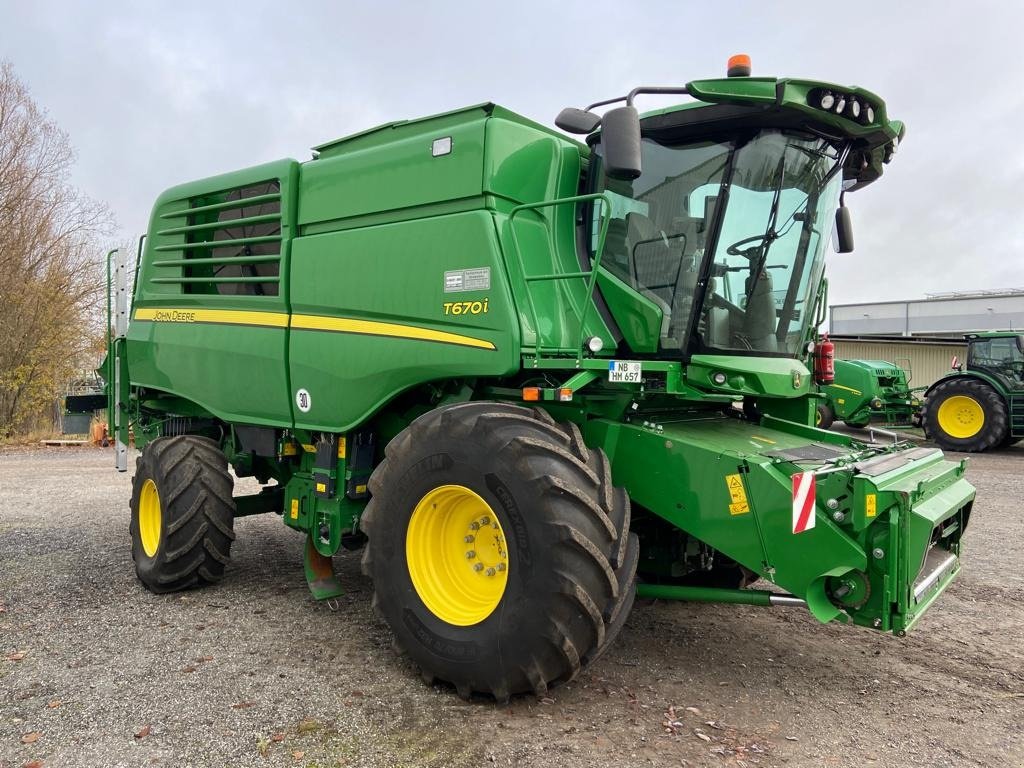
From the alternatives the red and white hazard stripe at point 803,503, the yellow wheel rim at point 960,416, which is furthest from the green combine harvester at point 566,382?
the yellow wheel rim at point 960,416

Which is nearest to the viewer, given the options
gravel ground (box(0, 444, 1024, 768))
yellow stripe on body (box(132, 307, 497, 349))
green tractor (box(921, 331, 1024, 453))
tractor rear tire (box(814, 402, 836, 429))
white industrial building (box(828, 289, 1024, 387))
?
gravel ground (box(0, 444, 1024, 768))

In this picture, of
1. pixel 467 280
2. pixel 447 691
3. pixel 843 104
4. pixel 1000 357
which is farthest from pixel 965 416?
pixel 447 691

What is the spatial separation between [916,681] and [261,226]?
488cm

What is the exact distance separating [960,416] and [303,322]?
48.7 ft

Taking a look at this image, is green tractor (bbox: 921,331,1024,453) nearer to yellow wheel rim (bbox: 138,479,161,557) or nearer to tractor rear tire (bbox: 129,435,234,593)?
tractor rear tire (bbox: 129,435,234,593)

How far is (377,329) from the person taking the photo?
171 inches

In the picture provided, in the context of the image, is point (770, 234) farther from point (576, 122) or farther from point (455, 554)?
point (455, 554)

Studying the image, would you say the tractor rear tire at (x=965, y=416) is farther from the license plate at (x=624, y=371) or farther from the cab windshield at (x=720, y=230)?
the license plate at (x=624, y=371)

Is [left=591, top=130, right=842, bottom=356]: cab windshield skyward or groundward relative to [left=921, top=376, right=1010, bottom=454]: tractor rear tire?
skyward

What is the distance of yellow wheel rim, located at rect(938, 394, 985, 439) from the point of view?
49.2ft

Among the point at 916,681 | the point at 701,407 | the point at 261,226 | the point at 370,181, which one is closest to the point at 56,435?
the point at 261,226

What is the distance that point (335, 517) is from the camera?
469 cm

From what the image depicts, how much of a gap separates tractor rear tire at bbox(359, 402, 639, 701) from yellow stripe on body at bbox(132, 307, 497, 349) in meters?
0.45

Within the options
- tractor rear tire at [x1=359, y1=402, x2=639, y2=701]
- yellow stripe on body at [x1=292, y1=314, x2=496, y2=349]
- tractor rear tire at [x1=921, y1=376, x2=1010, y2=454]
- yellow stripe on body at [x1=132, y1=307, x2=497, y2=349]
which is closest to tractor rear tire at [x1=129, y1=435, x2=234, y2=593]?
yellow stripe on body at [x1=132, y1=307, x2=497, y2=349]
